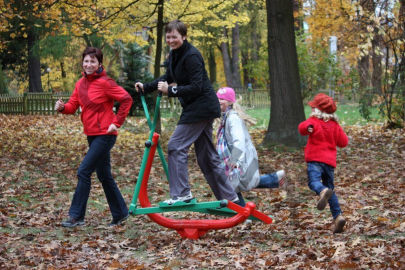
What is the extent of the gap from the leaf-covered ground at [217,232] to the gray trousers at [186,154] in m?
0.58

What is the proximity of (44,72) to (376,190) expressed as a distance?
52.0 m

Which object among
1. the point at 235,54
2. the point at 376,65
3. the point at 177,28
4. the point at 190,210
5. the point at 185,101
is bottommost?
the point at 190,210

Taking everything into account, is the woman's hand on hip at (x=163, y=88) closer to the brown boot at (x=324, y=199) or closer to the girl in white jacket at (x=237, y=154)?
the girl in white jacket at (x=237, y=154)

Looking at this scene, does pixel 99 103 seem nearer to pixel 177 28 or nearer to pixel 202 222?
pixel 177 28

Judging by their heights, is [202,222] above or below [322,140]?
below

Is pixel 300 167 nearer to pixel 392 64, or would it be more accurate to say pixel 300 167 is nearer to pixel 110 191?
→ pixel 110 191

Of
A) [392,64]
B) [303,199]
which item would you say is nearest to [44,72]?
[392,64]

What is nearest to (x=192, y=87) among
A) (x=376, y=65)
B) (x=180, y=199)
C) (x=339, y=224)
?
(x=180, y=199)

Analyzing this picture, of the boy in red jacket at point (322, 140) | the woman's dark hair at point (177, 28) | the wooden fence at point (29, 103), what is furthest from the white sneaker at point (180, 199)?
the wooden fence at point (29, 103)

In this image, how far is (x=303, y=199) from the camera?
25.2 feet

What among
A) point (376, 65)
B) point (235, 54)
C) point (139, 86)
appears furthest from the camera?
point (235, 54)

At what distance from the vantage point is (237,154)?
5.78 metres

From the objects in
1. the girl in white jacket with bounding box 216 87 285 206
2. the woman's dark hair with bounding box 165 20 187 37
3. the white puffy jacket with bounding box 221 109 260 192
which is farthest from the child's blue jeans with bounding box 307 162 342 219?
the woman's dark hair with bounding box 165 20 187 37

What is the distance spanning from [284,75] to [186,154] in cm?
735
